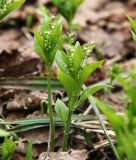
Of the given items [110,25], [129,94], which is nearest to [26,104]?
[129,94]

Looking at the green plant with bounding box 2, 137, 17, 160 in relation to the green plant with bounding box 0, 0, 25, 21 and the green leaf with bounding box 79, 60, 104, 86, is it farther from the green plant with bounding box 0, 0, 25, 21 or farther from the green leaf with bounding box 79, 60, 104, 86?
the green plant with bounding box 0, 0, 25, 21

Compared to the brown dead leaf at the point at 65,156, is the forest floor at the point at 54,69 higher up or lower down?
higher up

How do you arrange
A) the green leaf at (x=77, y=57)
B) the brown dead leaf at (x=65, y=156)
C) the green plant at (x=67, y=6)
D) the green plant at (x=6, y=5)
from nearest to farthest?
the green leaf at (x=77, y=57) < the brown dead leaf at (x=65, y=156) < the green plant at (x=6, y=5) < the green plant at (x=67, y=6)

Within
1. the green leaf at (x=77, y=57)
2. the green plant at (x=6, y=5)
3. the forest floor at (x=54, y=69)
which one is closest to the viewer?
the green leaf at (x=77, y=57)

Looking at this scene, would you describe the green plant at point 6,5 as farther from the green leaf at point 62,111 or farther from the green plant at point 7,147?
the green plant at point 7,147

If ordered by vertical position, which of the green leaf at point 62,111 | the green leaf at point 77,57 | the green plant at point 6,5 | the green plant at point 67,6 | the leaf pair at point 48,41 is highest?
the green plant at point 67,6

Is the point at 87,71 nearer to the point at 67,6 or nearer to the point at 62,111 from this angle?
the point at 62,111

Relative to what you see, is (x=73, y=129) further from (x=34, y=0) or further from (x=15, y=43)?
(x=34, y=0)

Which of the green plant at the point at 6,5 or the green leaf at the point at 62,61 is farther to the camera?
the green plant at the point at 6,5

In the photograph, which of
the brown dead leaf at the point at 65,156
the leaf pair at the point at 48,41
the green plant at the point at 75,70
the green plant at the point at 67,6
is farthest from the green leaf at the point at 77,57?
the green plant at the point at 67,6
